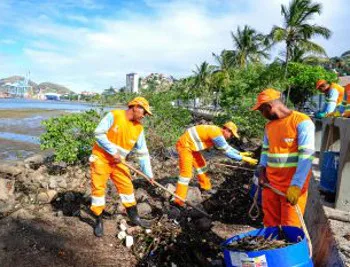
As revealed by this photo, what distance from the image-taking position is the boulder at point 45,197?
6047mm

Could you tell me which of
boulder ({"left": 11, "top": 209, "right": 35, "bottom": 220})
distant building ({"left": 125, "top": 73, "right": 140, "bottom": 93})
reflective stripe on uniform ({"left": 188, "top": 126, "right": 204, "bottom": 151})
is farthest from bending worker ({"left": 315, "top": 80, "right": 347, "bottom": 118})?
distant building ({"left": 125, "top": 73, "right": 140, "bottom": 93})

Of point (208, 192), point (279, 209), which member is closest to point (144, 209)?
point (208, 192)

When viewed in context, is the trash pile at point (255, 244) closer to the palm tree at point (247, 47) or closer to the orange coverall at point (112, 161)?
the orange coverall at point (112, 161)

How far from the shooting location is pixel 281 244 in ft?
10.2

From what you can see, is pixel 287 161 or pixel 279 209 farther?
pixel 279 209

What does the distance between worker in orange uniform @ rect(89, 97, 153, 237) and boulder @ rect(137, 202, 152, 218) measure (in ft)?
2.16

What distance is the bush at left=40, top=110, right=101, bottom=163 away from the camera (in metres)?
7.93

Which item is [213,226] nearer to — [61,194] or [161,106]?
[61,194]

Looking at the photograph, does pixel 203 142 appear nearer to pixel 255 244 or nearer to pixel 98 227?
pixel 98 227

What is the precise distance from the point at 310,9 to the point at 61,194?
2652cm

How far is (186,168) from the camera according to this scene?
6.44 m

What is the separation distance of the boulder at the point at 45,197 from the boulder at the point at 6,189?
51cm

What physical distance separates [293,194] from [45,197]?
13.7 ft

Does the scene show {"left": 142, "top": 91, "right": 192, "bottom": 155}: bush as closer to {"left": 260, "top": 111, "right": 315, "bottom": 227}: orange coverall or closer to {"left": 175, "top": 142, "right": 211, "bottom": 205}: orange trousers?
{"left": 175, "top": 142, "right": 211, "bottom": 205}: orange trousers
